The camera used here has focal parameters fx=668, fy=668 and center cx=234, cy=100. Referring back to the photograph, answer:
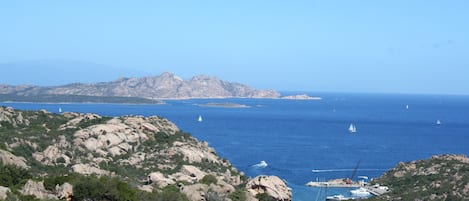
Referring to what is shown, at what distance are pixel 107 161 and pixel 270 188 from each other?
14355 millimetres

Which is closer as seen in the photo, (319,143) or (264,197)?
(264,197)

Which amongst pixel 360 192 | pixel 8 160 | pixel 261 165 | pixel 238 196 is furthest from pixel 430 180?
pixel 8 160

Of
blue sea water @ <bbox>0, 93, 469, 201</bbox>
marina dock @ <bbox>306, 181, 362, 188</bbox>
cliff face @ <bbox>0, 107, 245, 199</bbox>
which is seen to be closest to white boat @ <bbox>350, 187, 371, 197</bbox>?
blue sea water @ <bbox>0, 93, 469, 201</bbox>

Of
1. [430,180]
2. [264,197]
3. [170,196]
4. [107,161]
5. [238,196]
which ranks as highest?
Result: [170,196]

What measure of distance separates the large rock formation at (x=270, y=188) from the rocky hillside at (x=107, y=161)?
112 millimetres

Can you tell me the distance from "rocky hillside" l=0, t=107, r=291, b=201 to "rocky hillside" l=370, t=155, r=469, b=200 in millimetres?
14738

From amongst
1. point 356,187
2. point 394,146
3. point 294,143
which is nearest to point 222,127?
point 294,143

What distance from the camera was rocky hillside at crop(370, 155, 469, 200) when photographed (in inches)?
1991

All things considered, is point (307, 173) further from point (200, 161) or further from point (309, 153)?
point (200, 161)

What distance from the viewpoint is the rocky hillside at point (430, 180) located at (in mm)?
50562

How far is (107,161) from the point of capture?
148 ft

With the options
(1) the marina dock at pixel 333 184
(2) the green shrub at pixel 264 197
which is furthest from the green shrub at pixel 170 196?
(1) the marina dock at pixel 333 184

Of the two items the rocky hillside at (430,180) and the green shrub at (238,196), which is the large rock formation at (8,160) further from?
the rocky hillside at (430,180)

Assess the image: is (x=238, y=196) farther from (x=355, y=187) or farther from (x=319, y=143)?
(x=319, y=143)
